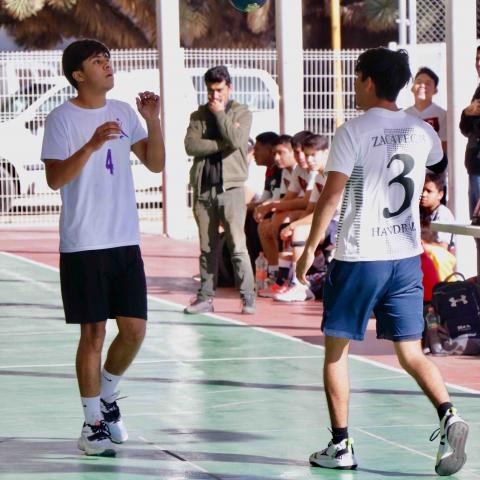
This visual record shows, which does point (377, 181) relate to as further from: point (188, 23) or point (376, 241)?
point (188, 23)

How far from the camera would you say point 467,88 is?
13648 millimetres

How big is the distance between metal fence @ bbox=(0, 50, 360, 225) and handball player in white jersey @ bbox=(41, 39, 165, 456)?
49.0ft

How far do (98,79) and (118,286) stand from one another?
40.7 inches

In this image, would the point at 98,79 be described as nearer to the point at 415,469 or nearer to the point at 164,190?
the point at 415,469

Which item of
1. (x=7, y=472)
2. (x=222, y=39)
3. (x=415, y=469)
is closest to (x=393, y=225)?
(x=415, y=469)

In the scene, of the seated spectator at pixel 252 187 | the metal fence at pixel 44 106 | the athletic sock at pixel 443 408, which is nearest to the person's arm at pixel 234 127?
the seated spectator at pixel 252 187

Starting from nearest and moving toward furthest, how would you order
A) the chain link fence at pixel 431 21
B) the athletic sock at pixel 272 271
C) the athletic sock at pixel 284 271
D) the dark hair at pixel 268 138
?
the athletic sock at pixel 284 271
the athletic sock at pixel 272 271
the dark hair at pixel 268 138
the chain link fence at pixel 431 21

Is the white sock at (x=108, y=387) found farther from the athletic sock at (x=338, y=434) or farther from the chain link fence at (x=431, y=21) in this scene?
the chain link fence at (x=431, y=21)

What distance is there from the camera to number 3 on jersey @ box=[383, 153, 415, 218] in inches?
280

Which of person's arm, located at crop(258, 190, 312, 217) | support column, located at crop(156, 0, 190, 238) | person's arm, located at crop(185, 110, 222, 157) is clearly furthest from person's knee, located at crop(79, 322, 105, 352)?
support column, located at crop(156, 0, 190, 238)

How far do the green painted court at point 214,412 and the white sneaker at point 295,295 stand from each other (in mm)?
1632

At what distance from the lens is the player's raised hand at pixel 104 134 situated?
727cm

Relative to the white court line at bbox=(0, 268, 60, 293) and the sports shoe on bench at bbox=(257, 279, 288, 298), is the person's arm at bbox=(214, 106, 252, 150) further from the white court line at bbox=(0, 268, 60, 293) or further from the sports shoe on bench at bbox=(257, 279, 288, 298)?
the white court line at bbox=(0, 268, 60, 293)

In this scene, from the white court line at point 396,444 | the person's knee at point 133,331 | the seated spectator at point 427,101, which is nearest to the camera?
the white court line at point 396,444
